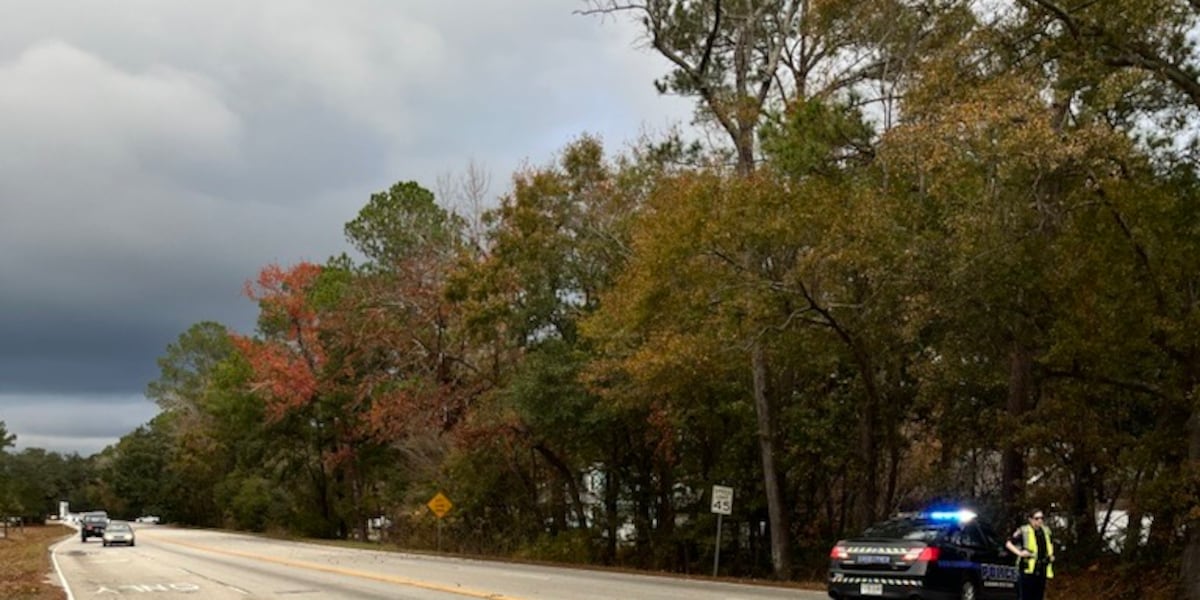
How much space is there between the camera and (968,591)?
1412 cm

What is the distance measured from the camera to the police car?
13.5 m

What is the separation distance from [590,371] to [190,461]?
68.4 metres

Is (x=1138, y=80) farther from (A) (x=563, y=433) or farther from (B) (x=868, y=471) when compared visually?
(A) (x=563, y=433)

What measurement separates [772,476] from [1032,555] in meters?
13.2

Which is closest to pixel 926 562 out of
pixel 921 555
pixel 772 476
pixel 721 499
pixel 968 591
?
pixel 921 555

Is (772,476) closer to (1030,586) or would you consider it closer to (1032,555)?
(1030,586)

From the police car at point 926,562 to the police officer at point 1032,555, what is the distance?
1.92 ft

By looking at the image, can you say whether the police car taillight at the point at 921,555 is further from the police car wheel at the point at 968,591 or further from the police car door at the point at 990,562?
the police car door at the point at 990,562

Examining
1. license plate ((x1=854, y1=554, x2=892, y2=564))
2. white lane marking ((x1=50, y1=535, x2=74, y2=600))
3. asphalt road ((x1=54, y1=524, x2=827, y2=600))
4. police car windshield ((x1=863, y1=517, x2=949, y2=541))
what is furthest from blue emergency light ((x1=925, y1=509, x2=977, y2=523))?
white lane marking ((x1=50, y1=535, x2=74, y2=600))

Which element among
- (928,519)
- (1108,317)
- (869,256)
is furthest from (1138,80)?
(928,519)

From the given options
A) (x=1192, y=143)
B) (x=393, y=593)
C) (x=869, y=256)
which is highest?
(x=1192, y=143)

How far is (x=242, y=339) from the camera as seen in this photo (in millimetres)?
61000

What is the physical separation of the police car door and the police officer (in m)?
0.50

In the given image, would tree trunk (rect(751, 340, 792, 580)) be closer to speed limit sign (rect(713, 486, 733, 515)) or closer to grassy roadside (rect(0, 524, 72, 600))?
speed limit sign (rect(713, 486, 733, 515))
